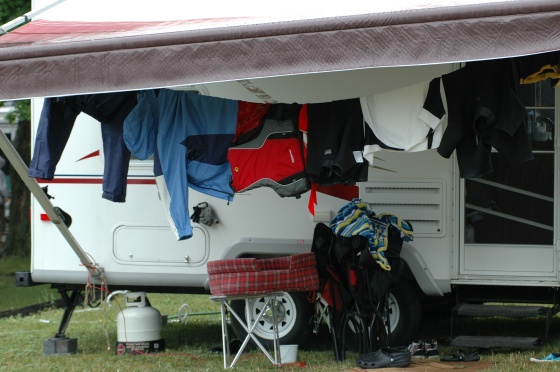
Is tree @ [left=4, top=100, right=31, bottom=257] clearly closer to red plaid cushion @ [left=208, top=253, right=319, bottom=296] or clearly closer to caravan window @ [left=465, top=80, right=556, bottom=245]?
red plaid cushion @ [left=208, top=253, right=319, bottom=296]

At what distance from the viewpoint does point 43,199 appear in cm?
764

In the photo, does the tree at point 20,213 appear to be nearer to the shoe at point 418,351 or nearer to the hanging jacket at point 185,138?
the hanging jacket at point 185,138

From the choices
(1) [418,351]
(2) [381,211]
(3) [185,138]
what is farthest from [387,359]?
(3) [185,138]

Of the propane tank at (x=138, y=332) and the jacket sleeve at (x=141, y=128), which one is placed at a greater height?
the jacket sleeve at (x=141, y=128)

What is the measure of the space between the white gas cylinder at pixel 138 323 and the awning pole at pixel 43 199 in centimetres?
39

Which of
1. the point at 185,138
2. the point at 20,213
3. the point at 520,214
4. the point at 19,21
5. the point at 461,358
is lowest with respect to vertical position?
the point at 461,358

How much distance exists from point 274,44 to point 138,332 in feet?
11.3

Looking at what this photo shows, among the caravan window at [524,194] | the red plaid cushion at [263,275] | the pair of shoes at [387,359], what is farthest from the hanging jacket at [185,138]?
the caravan window at [524,194]

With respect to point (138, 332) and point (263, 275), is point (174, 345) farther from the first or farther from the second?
point (263, 275)

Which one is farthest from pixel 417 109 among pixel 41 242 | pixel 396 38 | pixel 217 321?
pixel 217 321

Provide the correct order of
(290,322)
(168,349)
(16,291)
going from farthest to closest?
(16,291)
(168,349)
(290,322)

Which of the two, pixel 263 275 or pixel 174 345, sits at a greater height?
pixel 263 275

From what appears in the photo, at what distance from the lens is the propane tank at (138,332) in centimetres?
834

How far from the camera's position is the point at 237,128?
7.29 meters
